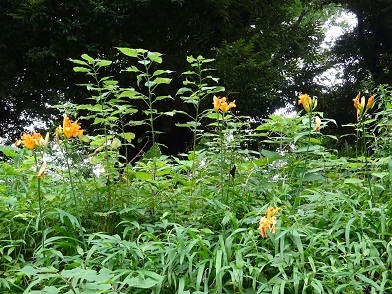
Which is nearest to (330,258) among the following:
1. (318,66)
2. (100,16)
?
(100,16)

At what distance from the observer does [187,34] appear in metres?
6.97

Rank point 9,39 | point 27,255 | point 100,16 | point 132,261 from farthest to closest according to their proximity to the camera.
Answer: point 9,39 < point 100,16 < point 27,255 < point 132,261

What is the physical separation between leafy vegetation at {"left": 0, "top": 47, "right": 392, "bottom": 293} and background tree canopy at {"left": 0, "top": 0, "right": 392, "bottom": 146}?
3730 millimetres

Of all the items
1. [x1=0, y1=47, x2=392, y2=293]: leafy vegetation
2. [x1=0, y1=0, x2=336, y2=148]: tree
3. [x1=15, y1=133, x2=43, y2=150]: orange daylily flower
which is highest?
[x1=0, y1=0, x2=336, y2=148]: tree

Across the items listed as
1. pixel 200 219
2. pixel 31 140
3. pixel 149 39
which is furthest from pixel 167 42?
pixel 31 140

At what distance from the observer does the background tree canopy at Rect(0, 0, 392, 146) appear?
611 cm

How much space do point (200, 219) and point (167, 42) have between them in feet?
18.0

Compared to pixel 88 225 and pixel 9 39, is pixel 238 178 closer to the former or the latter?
pixel 88 225

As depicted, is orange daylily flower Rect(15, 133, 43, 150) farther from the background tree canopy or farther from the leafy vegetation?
the background tree canopy

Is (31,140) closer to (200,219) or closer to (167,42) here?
(200,219)

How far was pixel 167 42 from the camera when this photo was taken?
6.98 m

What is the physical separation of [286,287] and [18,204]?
3.84ft

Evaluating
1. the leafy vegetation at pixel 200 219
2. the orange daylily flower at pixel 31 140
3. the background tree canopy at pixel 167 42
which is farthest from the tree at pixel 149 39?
the orange daylily flower at pixel 31 140

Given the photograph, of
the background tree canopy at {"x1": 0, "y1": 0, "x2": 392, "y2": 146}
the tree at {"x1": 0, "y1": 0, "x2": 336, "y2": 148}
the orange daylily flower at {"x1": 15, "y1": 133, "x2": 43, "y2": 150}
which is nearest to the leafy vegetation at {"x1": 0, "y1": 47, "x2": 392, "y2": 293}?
the orange daylily flower at {"x1": 15, "y1": 133, "x2": 43, "y2": 150}
